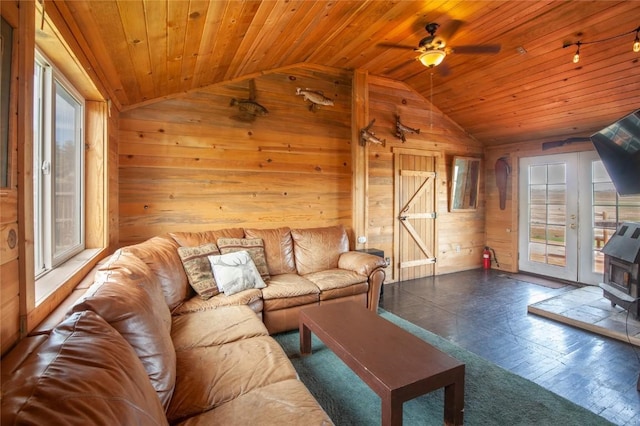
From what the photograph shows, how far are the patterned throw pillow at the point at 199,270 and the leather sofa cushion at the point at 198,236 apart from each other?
0.70ft

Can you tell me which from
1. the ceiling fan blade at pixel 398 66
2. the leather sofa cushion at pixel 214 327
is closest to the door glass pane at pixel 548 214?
the ceiling fan blade at pixel 398 66

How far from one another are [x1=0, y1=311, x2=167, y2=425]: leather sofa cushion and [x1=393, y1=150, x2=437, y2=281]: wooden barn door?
409cm

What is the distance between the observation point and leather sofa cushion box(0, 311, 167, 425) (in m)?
0.67

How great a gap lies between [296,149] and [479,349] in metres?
2.90

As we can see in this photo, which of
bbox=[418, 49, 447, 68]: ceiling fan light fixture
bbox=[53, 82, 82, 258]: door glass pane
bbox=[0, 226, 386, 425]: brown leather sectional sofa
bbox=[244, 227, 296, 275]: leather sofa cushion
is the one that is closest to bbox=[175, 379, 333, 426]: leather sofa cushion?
bbox=[0, 226, 386, 425]: brown leather sectional sofa

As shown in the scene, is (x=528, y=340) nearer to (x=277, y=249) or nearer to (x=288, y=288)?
(x=288, y=288)

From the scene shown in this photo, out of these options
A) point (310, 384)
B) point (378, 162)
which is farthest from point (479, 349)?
point (378, 162)

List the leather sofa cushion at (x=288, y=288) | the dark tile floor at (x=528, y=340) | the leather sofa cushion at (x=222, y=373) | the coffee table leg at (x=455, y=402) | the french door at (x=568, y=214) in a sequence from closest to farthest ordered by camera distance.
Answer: the leather sofa cushion at (x=222, y=373) → the coffee table leg at (x=455, y=402) → the dark tile floor at (x=528, y=340) → the leather sofa cushion at (x=288, y=288) → the french door at (x=568, y=214)

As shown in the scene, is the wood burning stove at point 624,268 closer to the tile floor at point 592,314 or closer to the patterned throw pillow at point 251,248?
the tile floor at point 592,314

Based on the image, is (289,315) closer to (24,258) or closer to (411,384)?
(411,384)

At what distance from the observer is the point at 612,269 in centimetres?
342

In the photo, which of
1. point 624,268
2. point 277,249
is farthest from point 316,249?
point 624,268

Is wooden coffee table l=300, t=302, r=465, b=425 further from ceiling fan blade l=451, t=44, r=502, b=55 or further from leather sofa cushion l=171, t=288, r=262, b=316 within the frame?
ceiling fan blade l=451, t=44, r=502, b=55

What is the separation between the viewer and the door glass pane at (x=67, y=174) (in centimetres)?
207
